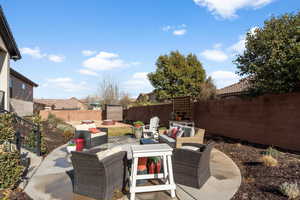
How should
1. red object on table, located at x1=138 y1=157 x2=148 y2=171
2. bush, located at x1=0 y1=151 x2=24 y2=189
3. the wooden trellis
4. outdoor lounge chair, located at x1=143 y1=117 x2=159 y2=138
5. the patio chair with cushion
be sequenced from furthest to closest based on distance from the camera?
the wooden trellis → outdoor lounge chair, located at x1=143 y1=117 x2=159 y2=138 → the patio chair with cushion → red object on table, located at x1=138 y1=157 x2=148 y2=171 → bush, located at x1=0 y1=151 x2=24 y2=189

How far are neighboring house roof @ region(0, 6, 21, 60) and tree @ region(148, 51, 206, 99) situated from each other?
1266cm

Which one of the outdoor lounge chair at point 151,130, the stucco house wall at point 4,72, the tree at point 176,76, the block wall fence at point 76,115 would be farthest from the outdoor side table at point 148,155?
the block wall fence at point 76,115

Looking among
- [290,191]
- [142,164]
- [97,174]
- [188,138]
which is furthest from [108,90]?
[290,191]

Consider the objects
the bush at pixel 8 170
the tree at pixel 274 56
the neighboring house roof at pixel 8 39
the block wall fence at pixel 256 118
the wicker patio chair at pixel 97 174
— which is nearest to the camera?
the wicker patio chair at pixel 97 174

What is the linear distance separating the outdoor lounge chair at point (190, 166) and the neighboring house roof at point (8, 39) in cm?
809

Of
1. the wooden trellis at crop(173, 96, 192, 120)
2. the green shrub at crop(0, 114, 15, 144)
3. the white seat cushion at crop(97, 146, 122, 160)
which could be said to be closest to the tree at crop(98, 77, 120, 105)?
the wooden trellis at crop(173, 96, 192, 120)

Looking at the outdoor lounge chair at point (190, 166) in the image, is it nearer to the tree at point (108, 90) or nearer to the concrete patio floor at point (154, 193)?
the concrete patio floor at point (154, 193)

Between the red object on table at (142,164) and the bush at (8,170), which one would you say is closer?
the bush at (8,170)

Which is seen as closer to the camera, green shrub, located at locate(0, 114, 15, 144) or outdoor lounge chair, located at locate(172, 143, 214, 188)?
outdoor lounge chair, located at locate(172, 143, 214, 188)

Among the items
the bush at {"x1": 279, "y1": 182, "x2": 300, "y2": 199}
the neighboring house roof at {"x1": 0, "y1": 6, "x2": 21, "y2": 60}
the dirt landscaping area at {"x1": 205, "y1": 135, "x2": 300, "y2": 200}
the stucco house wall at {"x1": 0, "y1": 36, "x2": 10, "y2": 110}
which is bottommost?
the dirt landscaping area at {"x1": 205, "y1": 135, "x2": 300, "y2": 200}

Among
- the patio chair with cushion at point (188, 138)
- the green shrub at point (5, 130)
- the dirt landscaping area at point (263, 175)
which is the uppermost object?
the green shrub at point (5, 130)

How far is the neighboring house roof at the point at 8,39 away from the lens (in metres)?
7.24

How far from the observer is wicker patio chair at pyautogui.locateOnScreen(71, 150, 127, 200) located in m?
3.08

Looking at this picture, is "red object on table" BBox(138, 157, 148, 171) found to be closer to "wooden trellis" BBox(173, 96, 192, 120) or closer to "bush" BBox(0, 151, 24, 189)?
"bush" BBox(0, 151, 24, 189)
